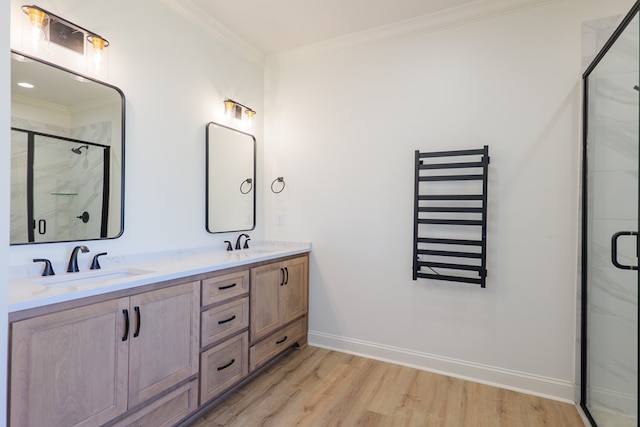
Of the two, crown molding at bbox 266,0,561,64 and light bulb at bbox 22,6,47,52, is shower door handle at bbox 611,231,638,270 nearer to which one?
crown molding at bbox 266,0,561,64

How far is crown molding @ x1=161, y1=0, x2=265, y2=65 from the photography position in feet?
7.77

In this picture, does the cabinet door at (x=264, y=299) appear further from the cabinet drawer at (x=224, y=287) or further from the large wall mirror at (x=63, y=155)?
the large wall mirror at (x=63, y=155)

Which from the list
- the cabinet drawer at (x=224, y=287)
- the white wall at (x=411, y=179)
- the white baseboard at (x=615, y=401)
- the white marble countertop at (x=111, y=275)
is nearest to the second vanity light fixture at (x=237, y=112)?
the white wall at (x=411, y=179)

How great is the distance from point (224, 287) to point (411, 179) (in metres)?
1.61

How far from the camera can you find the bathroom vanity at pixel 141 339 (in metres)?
1.25

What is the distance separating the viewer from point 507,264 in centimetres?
236

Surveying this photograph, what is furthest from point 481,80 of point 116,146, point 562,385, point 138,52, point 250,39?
point 116,146

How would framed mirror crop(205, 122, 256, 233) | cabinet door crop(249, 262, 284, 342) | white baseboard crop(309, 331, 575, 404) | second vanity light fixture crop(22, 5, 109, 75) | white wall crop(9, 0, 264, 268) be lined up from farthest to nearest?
framed mirror crop(205, 122, 256, 233) < cabinet door crop(249, 262, 284, 342) < white baseboard crop(309, 331, 575, 404) < white wall crop(9, 0, 264, 268) < second vanity light fixture crop(22, 5, 109, 75)

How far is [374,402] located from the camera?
7.05 ft

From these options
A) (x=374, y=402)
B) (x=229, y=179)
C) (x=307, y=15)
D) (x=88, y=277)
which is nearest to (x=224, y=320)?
(x=88, y=277)

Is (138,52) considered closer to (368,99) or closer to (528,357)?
(368,99)

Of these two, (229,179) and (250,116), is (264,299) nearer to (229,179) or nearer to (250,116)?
(229,179)

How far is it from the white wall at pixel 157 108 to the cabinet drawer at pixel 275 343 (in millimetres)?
854

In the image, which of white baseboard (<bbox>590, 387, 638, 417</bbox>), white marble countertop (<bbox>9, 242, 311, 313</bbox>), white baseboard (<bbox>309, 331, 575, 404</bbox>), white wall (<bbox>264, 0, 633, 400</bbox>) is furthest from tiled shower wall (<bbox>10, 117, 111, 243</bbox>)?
white baseboard (<bbox>590, 387, 638, 417</bbox>)
